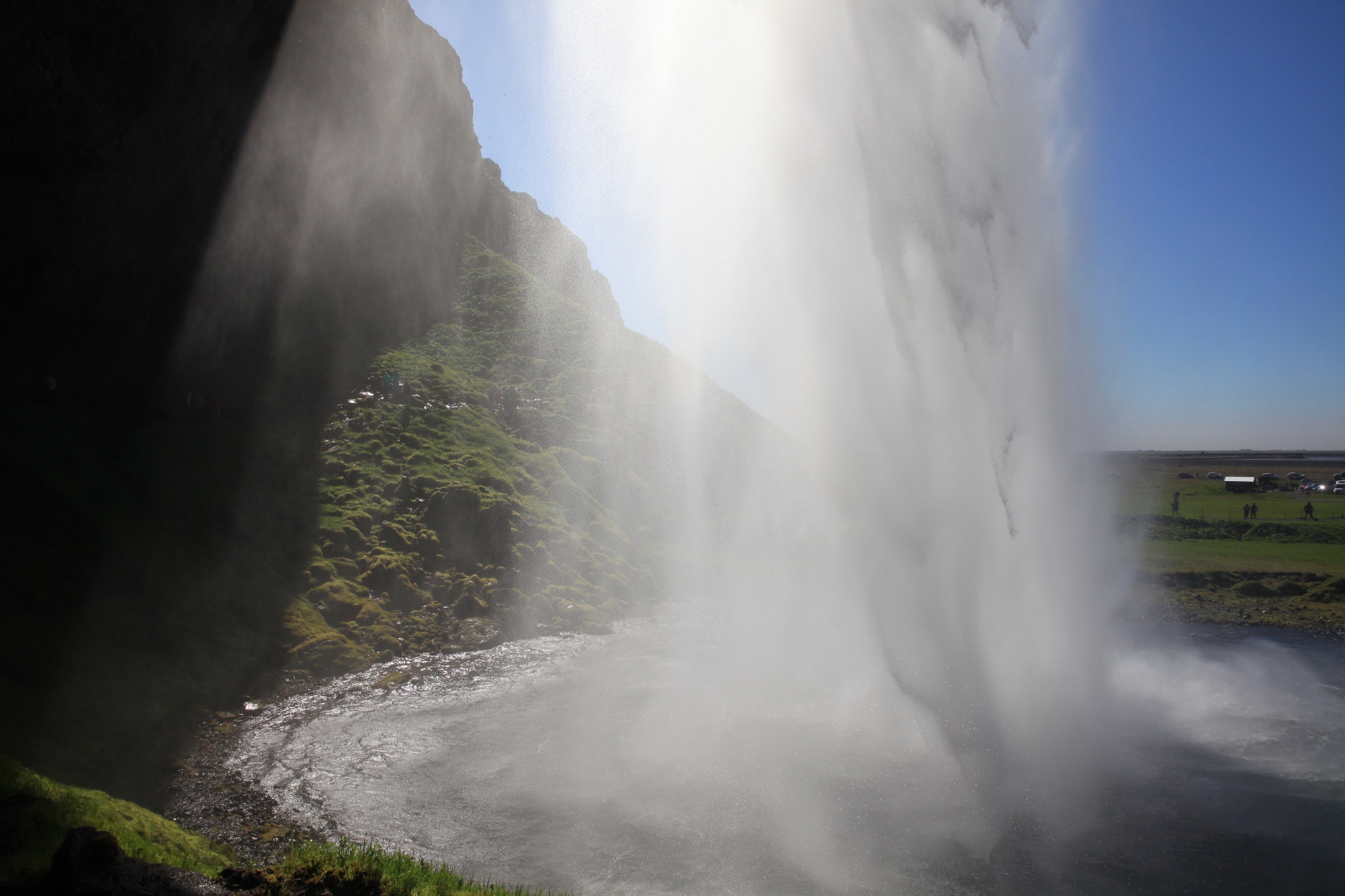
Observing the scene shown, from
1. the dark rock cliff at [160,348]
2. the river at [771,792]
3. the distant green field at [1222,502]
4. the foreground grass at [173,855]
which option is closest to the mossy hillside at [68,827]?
the foreground grass at [173,855]

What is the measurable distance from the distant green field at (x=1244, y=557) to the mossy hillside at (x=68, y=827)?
1733 inches

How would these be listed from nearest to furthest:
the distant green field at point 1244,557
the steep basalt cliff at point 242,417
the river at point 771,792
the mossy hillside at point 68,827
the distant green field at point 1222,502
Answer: the mossy hillside at point 68,827, the river at point 771,792, the steep basalt cliff at point 242,417, the distant green field at point 1244,557, the distant green field at point 1222,502

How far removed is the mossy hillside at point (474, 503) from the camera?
29.8 meters

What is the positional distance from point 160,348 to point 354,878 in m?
36.3

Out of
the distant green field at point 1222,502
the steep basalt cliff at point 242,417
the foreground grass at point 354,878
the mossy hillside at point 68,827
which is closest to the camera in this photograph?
the mossy hillside at point 68,827

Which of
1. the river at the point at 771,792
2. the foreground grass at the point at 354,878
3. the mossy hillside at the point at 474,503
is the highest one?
the mossy hillside at the point at 474,503

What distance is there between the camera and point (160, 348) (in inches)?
1442

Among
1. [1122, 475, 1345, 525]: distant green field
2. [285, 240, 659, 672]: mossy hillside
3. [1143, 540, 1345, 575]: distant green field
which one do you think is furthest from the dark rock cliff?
[1122, 475, 1345, 525]: distant green field

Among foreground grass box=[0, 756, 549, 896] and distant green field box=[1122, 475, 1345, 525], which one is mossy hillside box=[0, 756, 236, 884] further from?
distant green field box=[1122, 475, 1345, 525]

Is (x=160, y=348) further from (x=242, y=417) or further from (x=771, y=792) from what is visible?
(x=771, y=792)

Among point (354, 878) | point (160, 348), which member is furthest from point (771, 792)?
point (160, 348)

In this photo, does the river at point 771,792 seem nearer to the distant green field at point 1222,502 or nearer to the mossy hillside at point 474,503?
the mossy hillside at point 474,503

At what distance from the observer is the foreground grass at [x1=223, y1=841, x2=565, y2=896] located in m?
9.59

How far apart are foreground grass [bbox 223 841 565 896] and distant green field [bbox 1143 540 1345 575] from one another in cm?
4102
